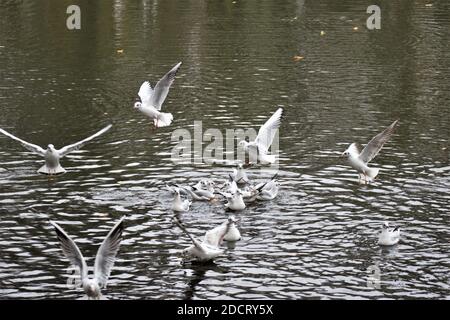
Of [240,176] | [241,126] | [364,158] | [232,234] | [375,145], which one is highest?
[375,145]

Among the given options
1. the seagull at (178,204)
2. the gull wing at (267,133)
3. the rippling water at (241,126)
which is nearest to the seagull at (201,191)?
the rippling water at (241,126)

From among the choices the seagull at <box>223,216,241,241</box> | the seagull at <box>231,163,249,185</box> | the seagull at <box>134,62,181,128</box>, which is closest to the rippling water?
the seagull at <box>223,216,241,241</box>

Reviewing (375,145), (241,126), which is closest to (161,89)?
(241,126)

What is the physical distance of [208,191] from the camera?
20078 mm

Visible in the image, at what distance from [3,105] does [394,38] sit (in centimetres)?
1682

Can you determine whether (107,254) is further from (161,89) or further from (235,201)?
(161,89)

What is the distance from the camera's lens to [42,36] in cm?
4006

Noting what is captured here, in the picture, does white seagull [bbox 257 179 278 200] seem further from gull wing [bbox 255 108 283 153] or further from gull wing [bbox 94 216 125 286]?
gull wing [bbox 94 216 125 286]

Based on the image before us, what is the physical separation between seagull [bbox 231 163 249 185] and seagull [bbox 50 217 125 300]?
250 inches

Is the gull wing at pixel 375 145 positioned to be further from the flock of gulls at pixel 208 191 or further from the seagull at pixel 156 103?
the seagull at pixel 156 103

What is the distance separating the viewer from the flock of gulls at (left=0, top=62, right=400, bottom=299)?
15.0m

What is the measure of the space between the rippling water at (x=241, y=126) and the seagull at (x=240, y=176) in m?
0.62

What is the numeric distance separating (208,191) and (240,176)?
1.28m
